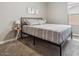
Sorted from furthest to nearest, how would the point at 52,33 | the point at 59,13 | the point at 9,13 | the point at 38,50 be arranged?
the point at 9,13 → the point at 59,13 → the point at 38,50 → the point at 52,33

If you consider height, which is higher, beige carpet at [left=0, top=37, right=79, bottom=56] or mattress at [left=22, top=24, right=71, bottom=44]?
mattress at [left=22, top=24, right=71, bottom=44]

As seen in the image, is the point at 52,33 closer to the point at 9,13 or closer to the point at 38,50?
the point at 38,50

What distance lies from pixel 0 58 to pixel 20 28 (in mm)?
1685

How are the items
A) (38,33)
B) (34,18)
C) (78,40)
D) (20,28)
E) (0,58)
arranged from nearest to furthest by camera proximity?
(0,58), (38,33), (78,40), (20,28), (34,18)

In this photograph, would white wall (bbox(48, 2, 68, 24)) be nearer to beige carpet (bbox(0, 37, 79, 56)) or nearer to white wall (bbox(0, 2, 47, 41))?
white wall (bbox(0, 2, 47, 41))

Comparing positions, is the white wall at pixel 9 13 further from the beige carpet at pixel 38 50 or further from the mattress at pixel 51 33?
the mattress at pixel 51 33

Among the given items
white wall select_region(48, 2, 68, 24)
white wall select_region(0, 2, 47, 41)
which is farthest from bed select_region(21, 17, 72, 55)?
white wall select_region(0, 2, 47, 41)

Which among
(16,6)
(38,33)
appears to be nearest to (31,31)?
(38,33)

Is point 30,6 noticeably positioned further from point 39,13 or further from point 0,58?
point 0,58

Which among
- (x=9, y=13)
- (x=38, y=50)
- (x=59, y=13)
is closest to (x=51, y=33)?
(x=38, y=50)

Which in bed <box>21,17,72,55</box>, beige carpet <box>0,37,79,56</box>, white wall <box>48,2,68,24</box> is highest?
white wall <box>48,2,68,24</box>

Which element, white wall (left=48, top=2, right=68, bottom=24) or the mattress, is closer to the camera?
the mattress

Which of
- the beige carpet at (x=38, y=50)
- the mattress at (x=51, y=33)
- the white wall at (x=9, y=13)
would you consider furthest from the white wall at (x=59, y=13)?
the beige carpet at (x=38, y=50)

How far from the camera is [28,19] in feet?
11.7
